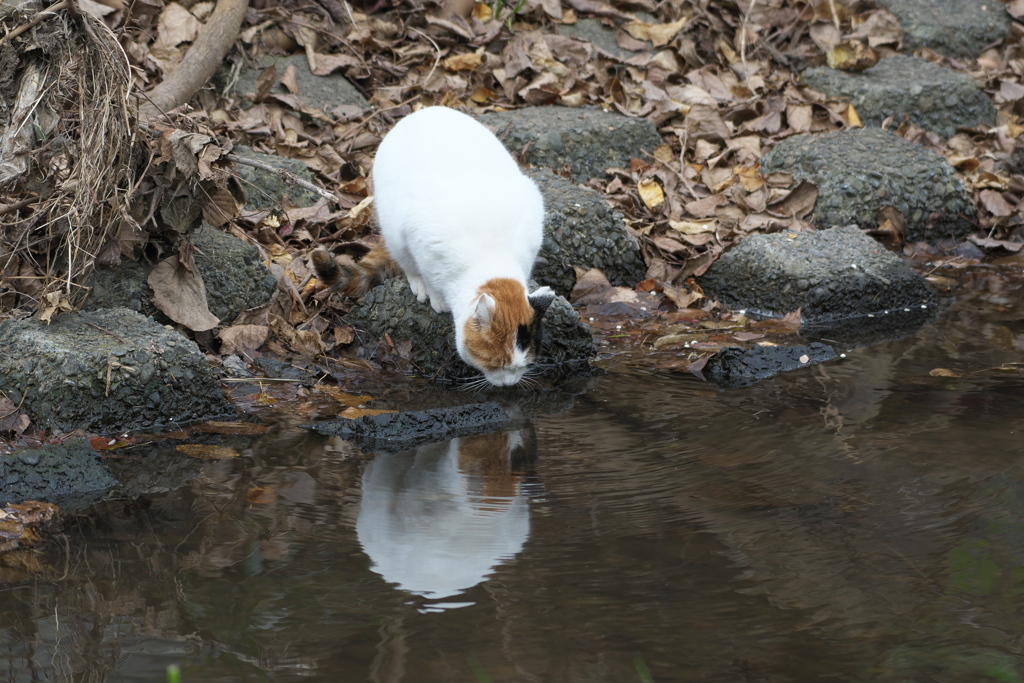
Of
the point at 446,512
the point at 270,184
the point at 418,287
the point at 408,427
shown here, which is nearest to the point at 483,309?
the point at 408,427

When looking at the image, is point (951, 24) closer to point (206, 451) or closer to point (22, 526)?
point (206, 451)

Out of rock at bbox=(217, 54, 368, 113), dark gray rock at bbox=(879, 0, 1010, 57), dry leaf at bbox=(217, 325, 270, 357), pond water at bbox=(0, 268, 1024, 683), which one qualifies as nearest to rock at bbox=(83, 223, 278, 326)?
dry leaf at bbox=(217, 325, 270, 357)

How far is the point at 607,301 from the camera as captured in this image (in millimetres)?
4957

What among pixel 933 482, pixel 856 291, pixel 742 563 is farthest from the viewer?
pixel 856 291

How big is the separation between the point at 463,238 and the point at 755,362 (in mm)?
1298

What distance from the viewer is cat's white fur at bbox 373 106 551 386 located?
3881 millimetres

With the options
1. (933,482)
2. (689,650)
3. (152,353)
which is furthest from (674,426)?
(152,353)

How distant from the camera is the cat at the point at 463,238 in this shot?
146 inches

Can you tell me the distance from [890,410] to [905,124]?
4329 millimetres

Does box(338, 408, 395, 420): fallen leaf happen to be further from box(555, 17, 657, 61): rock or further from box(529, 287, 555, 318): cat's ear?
box(555, 17, 657, 61): rock

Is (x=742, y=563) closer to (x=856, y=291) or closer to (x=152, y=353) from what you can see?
(x=152, y=353)

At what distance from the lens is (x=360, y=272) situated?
4555mm

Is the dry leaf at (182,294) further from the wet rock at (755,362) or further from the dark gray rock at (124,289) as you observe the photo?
the wet rock at (755,362)

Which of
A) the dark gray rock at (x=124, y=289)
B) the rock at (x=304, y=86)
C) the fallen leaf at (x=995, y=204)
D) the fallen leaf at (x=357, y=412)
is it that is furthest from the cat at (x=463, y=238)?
the fallen leaf at (x=995, y=204)
